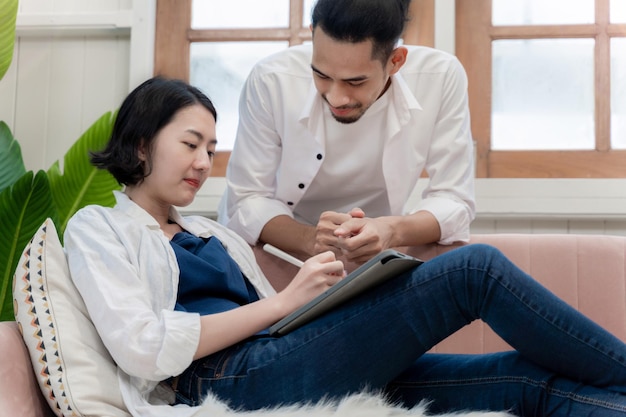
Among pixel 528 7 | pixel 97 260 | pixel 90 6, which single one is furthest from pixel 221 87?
pixel 97 260

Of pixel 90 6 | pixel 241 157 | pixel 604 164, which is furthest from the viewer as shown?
pixel 90 6

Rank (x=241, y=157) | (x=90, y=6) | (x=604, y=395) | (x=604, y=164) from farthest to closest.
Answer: (x=90, y=6), (x=604, y=164), (x=241, y=157), (x=604, y=395)

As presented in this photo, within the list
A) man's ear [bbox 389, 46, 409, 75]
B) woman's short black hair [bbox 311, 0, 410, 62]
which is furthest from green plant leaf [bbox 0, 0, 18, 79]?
man's ear [bbox 389, 46, 409, 75]

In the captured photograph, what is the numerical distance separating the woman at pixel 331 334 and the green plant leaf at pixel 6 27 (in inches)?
46.9

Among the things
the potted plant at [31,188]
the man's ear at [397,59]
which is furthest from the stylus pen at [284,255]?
the potted plant at [31,188]

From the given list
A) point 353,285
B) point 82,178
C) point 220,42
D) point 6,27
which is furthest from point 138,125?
point 220,42

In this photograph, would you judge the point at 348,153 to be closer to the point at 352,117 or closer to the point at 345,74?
the point at 352,117

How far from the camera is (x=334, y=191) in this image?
82.5 inches

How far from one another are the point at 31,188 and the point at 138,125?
0.81m

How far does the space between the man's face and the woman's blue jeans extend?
54 centimetres

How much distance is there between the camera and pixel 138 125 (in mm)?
1656

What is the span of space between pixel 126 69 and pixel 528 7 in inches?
54.3

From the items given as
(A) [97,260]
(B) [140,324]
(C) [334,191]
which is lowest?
(B) [140,324]

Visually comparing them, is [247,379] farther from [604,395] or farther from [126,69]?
[126,69]
